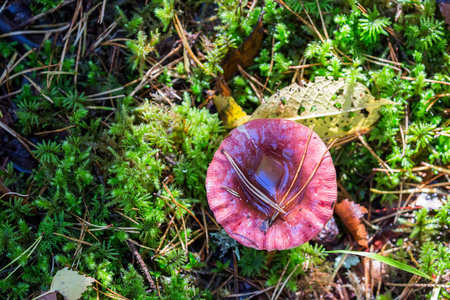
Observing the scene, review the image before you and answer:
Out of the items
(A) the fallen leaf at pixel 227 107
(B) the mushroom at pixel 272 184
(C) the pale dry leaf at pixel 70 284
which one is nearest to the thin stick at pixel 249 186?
(B) the mushroom at pixel 272 184

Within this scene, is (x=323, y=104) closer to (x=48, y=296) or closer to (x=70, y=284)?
(x=70, y=284)

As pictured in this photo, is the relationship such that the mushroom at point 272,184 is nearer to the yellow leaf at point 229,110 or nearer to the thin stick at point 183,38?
the yellow leaf at point 229,110

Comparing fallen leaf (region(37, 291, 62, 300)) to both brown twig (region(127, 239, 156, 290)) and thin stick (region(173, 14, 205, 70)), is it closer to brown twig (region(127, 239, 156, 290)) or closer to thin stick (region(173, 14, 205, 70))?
brown twig (region(127, 239, 156, 290))

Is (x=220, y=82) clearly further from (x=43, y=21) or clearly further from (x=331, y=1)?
(x=43, y=21)

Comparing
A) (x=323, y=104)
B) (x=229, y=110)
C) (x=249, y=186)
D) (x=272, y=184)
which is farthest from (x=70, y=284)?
(x=323, y=104)

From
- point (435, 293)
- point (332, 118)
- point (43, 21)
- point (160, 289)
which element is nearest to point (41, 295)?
point (160, 289)

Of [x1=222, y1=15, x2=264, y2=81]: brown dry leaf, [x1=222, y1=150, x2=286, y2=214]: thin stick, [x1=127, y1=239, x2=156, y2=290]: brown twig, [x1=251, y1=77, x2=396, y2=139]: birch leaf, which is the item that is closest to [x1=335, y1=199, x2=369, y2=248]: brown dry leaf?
[x1=251, y1=77, x2=396, y2=139]: birch leaf
